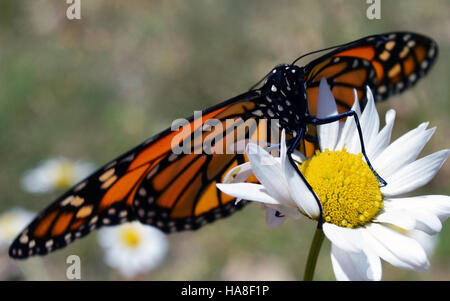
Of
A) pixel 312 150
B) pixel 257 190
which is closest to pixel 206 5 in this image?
pixel 312 150

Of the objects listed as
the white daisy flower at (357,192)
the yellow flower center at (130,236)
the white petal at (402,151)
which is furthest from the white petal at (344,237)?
the yellow flower center at (130,236)

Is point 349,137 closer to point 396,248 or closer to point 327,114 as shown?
point 327,114

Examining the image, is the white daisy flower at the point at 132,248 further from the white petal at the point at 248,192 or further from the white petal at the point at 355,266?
the white petal at the point at 355,266

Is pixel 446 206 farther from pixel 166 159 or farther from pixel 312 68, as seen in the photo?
pixel 166 159

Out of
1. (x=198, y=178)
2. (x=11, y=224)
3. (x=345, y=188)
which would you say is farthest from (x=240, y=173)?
(x=11, y=224)

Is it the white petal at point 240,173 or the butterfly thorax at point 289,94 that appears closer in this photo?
the white petal at point 240,173

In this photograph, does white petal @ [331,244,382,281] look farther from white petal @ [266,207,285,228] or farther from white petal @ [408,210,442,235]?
white petal @ [266,207,285,228]

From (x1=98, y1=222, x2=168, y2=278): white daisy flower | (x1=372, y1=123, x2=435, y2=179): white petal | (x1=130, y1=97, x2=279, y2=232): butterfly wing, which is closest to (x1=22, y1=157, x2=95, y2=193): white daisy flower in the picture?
(x1=98, y1=222, x2=168, y2=278): white daisy flower
